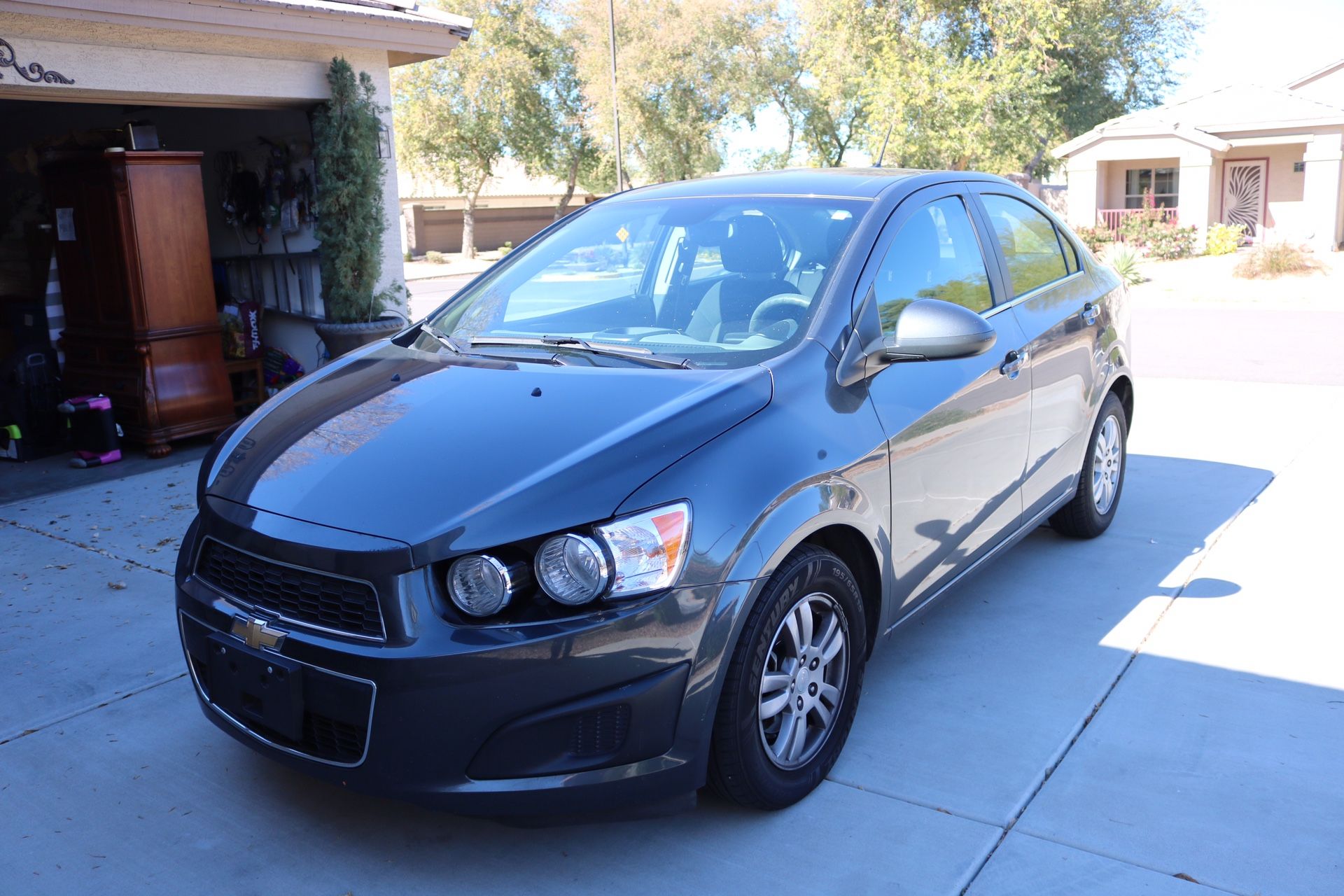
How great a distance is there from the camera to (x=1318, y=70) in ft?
100

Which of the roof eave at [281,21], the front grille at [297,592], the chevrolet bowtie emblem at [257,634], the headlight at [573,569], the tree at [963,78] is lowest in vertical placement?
the chevrolet bowtie emblem at [257,634]

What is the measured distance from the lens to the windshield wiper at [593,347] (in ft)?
10.5

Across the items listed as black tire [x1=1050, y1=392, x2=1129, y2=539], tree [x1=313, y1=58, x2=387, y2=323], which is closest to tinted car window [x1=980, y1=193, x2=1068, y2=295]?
black tire [x1=1050, y1=392, x2=1129, y2=539]

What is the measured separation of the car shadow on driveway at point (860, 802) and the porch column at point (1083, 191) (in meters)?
28.5

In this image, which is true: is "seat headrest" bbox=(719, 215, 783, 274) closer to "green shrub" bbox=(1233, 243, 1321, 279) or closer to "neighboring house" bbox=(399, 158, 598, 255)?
"green shrub" bbox=(1233, 243, 1321, 279)

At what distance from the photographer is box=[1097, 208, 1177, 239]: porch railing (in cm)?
2795

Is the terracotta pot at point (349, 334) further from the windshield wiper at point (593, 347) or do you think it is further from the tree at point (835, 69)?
the tree at point (835, 69)

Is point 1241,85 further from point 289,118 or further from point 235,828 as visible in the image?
point 235,828

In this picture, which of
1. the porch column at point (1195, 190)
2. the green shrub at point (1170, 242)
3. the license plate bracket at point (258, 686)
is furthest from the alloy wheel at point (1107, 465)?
the porch column at point (1195, 190)

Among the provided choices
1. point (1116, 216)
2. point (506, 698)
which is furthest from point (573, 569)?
point (1116, 216)

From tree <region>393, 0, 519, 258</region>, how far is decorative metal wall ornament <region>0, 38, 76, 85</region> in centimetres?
3484

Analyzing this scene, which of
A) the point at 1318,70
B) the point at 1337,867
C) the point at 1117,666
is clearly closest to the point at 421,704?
the point at 1337,867

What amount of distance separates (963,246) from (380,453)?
91.8 inches

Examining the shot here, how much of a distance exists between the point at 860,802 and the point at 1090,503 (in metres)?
2.57
